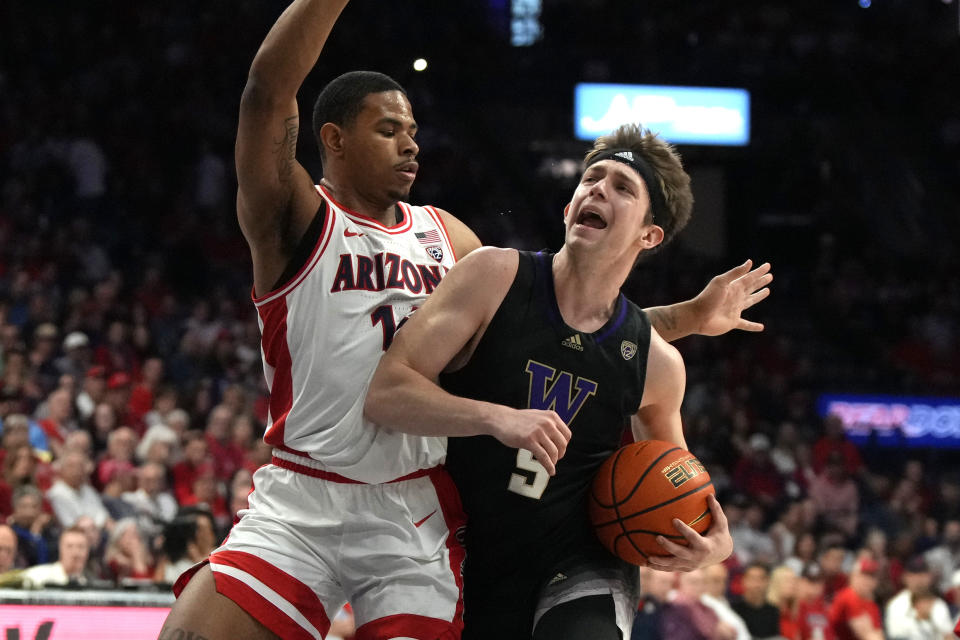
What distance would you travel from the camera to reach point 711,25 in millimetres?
17891

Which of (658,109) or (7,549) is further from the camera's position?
(658,109)

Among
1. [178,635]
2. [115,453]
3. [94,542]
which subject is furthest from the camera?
[115,453]

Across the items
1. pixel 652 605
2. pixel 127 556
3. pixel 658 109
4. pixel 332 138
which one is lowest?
pixel 652 605

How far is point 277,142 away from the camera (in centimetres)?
298

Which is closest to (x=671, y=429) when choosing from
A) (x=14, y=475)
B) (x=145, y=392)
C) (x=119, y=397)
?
(x=14, y=475)

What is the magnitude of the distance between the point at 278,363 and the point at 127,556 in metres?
4.36

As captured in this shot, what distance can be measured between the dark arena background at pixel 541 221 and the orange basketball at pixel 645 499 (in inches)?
101

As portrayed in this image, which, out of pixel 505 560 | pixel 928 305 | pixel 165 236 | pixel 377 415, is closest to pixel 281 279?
pixel 377 415

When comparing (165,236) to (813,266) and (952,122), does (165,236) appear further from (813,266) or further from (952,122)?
(952,122)

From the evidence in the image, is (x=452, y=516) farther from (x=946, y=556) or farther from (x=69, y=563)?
(x=946, y=556)

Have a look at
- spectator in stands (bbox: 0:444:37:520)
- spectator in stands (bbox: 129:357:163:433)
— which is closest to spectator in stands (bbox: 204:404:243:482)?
spectator in stands (bbox: 129:357:163:433)

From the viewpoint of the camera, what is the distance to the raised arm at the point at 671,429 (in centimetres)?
305

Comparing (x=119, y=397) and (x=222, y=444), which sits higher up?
(x=119, y=397)

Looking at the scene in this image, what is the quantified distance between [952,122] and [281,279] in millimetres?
16707
